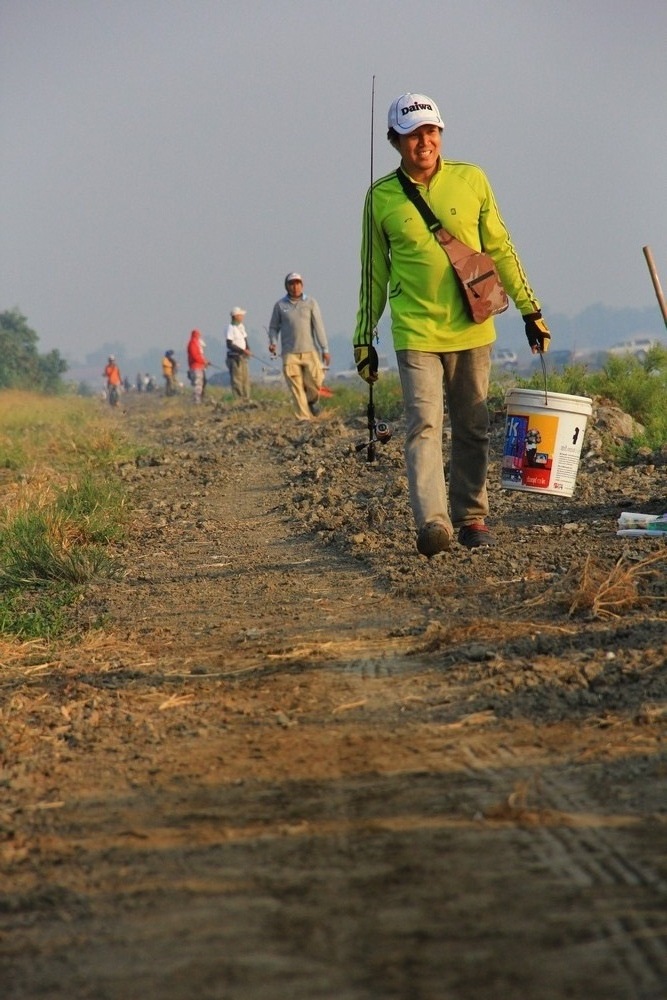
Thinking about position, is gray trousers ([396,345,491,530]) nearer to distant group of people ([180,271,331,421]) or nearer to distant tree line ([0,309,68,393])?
distant group of people ([180,271,331,421])

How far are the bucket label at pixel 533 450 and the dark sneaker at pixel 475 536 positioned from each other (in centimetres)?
31

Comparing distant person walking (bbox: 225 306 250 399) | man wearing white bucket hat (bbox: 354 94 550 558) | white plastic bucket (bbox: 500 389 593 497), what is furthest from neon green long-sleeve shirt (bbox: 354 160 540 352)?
distant person walking (bbox: 225 306 250 399)

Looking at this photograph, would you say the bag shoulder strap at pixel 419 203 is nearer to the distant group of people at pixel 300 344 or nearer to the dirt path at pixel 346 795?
the dirt path at pixel 346 795

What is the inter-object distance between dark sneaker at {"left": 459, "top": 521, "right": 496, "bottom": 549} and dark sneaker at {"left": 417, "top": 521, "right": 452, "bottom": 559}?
21.1 inches

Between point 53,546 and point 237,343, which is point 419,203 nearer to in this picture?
point 53,546

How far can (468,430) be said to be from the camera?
7.38 meters

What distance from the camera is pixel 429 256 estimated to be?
22.7 feet

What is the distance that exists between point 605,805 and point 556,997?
1031 mm

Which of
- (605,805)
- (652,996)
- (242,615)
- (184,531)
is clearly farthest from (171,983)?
(184,531)

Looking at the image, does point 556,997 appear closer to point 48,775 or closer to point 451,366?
point 48,775

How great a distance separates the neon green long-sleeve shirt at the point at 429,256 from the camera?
690cm

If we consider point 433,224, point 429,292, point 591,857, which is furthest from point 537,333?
point 591,857

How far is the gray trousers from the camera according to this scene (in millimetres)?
6969

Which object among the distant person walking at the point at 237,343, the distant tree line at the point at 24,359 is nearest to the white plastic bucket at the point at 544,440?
the distant person walking at the point at 237,343
